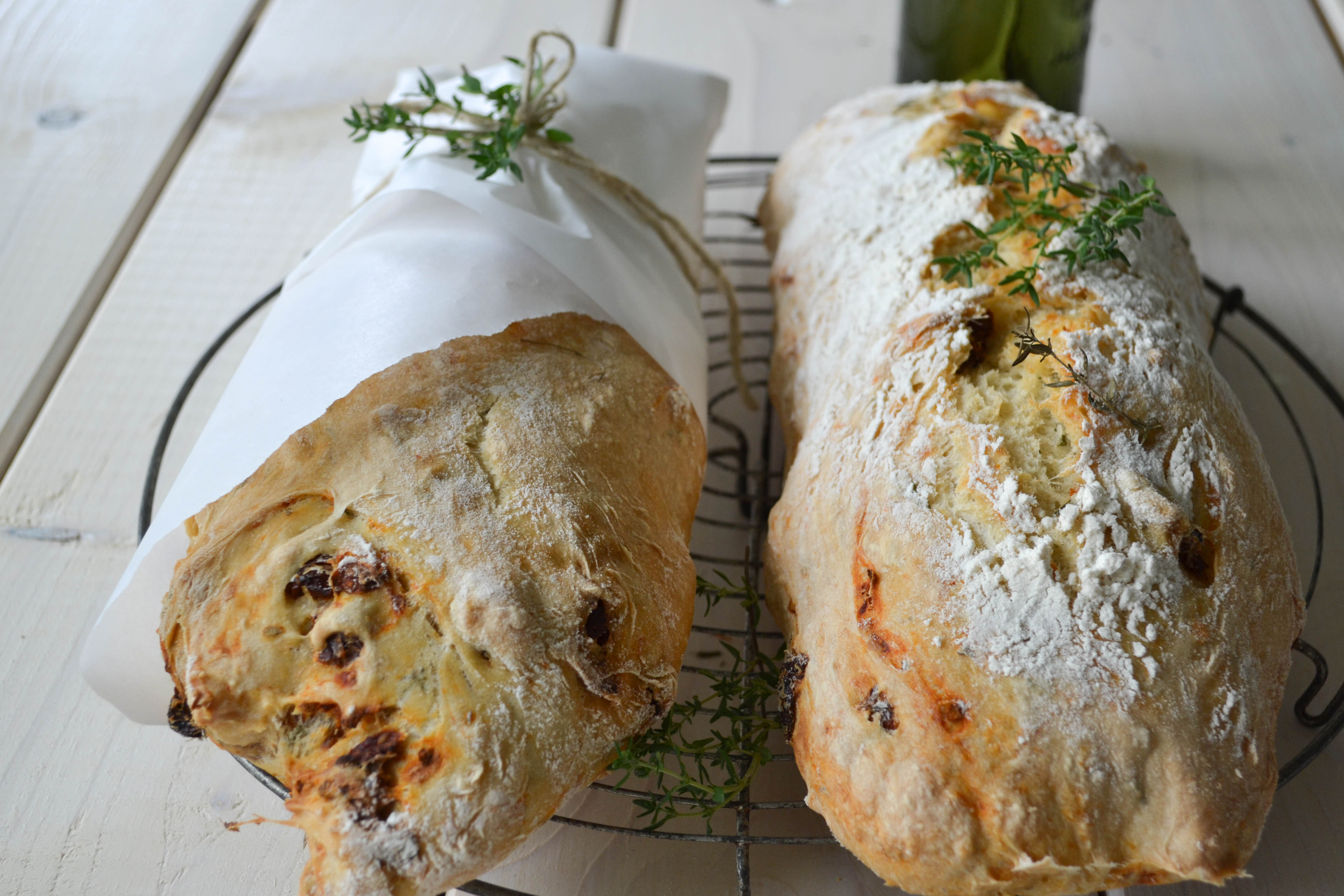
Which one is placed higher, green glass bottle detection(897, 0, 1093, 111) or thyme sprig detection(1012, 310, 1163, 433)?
green glass bottle detection(897, 0, 1093, 111)

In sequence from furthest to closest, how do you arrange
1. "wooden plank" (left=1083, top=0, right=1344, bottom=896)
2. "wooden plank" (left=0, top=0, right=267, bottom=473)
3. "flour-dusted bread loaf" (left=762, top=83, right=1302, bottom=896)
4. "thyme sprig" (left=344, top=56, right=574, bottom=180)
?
"wooden plank" (left=0, top=0, right=267, bottom=473), "wooden plank" (left=1083, top=0, right=1344, bottom=896), "thyme sprig" (left=344, top=56, right=574, bottom=180), "flour-dusted bread loaf" (left=762, top=83, right=1302, bottom=896)

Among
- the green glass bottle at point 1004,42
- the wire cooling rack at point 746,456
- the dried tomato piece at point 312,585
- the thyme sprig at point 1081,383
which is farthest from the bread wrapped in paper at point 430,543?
the green glass bottle at point 1004,42

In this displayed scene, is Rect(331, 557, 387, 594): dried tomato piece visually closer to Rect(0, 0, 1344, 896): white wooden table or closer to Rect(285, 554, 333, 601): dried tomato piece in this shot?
Rect(285, 554, 333, 601): dried tomato piece

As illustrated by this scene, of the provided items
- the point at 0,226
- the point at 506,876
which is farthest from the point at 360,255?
the point at 0,226

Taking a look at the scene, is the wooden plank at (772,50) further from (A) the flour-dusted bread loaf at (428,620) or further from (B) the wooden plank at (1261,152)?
(A) the flour-dusted bread loaf at (428,620)

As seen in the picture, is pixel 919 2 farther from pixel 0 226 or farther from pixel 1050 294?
pixel 0 226

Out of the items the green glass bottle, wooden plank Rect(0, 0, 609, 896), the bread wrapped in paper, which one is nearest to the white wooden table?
wooden plank Rect(0, 0, 609, 896)
